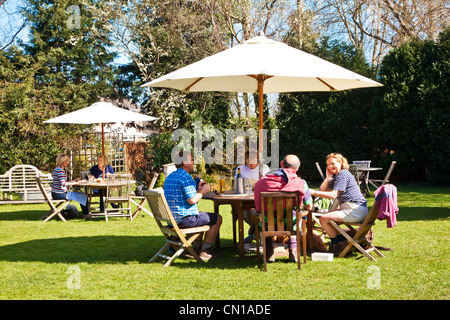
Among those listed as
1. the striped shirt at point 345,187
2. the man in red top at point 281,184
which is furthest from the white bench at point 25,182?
the striped shirt at point 345,187

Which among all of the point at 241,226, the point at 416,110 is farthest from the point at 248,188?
the point at 416,110

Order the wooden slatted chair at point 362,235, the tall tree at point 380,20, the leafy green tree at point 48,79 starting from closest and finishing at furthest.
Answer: the wooden slatted chair at point 362,235
the leafy green tree at point 48,79
the tall tree at point 380,20

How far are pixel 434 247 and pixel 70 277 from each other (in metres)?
4.66

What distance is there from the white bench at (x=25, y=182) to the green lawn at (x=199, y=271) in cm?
441

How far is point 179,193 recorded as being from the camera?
614 cm

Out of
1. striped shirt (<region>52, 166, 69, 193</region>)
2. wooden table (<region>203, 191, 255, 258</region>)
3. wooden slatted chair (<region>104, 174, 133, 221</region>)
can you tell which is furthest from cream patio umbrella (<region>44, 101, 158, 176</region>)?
wooden table (<region>203, 191, 255, 258</region>)

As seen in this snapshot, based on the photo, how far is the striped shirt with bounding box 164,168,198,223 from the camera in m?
6.10

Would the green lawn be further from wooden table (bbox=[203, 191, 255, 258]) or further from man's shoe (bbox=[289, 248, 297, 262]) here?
wooden table (bbox=[203, 191, 255, 258])

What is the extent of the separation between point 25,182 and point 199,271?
31.4 ft

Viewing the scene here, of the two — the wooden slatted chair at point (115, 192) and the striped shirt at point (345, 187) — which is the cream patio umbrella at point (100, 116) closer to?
the wooden slatted chair at point (115, 192)

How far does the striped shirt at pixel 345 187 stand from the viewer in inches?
250

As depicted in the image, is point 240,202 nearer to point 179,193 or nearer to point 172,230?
point 179,193
